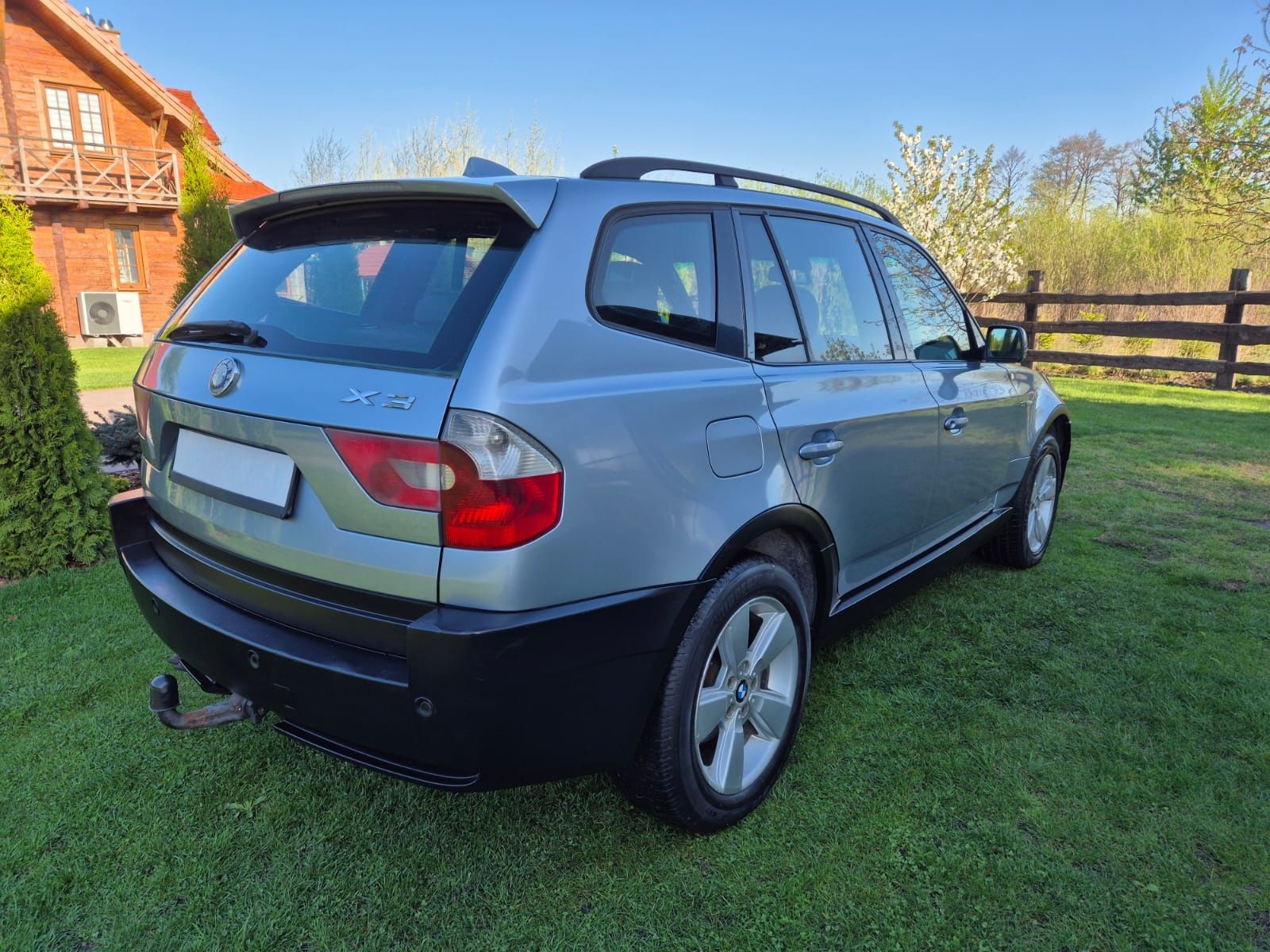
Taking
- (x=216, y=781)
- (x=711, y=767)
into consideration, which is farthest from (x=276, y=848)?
(x=711, y=767)

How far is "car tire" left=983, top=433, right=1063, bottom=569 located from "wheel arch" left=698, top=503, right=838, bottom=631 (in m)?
2.01

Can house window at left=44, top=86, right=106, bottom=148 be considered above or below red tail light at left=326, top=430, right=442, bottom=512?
above

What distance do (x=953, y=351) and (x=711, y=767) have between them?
230 centimetres

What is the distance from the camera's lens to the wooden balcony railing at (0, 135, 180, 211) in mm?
17734

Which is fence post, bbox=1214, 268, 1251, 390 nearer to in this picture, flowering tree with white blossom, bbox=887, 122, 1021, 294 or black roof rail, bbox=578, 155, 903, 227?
flowering tree with white blossom, bbox=887, 122, 1021, 294

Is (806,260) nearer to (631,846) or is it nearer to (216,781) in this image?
(631,846)

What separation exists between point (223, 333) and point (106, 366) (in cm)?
1444

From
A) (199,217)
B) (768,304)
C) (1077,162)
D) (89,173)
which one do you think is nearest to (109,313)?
(89,173)

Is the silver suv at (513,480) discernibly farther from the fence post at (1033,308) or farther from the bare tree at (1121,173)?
Answer: the bare tree at (1121,173)

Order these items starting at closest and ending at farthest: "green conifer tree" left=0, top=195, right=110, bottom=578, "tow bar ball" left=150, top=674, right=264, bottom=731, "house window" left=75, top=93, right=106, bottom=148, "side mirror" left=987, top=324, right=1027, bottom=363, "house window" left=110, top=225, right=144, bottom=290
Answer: "tow bar ball" left=150, top=674, right=264, bottom=731 < "side mirror" left=987, top=324, right=1027, bottom=363 < "green conifer tree" left=0, top=195, right=110, bottom=578 < "house window" left=75, top=93, right=106, bottom=148 < "house window" left=110, top=225, right=144, bottom=290

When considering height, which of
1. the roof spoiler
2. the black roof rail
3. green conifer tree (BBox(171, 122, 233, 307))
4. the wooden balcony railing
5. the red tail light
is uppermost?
the wooden balcony railing

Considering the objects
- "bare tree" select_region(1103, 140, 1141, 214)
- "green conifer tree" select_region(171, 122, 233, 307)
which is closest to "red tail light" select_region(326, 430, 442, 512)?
"green conifer tree" select_region(171, 122, 233, 307)

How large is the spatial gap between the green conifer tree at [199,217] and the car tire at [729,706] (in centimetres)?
885

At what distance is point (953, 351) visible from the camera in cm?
363
